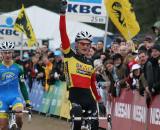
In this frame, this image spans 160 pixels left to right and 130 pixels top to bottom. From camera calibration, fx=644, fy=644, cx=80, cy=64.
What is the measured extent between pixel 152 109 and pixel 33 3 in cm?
6482

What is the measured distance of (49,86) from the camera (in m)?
22.6

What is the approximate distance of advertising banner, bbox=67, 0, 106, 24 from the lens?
2016cm

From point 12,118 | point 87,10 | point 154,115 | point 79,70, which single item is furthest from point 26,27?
point 79,70

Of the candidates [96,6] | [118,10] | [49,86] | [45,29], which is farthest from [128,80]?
[45,29]

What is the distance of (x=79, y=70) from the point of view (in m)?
11.6

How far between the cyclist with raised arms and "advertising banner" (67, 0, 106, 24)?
8508 millimetres

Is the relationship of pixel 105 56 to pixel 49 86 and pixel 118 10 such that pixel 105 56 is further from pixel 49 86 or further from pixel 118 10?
pixel 49 86

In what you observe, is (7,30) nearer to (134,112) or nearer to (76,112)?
(134,112)

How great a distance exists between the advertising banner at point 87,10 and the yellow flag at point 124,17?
1588 millimetres

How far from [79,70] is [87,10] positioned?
28.7 feet

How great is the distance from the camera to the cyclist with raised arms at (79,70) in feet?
37.6

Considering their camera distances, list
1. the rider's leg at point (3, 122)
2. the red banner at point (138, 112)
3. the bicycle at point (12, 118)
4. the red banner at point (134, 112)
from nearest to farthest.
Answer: the bicycle at point (12, 118) → the rider's leg at point (3, 122) → the red banner at point (134, 112) → the red banner at point (138, 112)

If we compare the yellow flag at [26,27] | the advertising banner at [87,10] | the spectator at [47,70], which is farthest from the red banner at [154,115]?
the yellow flag at [26,27]

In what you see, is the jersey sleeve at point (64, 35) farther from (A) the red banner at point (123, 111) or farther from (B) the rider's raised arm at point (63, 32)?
(A) the red banner at point (123, 111)
